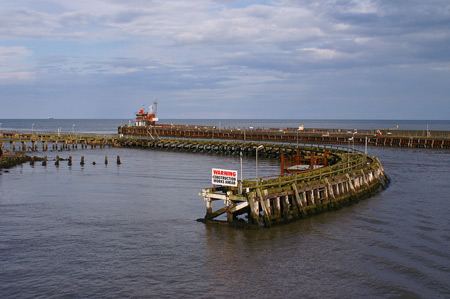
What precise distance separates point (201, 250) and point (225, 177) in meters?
5.73

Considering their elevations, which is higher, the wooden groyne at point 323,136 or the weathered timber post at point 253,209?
the wooden groyne at point 323,136

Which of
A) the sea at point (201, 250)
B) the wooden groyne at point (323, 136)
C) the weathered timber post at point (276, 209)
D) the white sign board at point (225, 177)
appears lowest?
the sea at point (201, 250)

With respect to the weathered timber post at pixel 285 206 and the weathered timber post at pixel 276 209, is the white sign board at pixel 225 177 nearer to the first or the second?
the weathered timber post at pixel 276 209

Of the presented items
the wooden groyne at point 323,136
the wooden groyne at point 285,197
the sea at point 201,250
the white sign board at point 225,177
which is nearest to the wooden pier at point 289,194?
the wooden groyne at point 285,197

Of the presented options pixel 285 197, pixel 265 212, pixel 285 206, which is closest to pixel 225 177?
pixel 265 212

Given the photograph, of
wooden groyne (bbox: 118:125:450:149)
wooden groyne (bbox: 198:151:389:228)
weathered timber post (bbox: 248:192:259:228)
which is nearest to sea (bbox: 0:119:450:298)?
weathered timber post (bbox: 248:192:259:228)

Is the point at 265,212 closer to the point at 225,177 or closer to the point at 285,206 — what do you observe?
the point at 285,206

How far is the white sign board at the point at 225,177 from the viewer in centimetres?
2680

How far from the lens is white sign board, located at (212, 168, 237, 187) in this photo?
87.9 feet

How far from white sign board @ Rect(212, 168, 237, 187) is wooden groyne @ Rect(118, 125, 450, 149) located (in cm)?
5637

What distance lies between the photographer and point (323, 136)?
369 ft

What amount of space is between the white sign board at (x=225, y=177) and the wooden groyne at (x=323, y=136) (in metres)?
56.4

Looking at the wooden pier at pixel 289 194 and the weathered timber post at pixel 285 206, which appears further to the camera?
the weathered timber post at pixel 285 206

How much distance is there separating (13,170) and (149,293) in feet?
143
